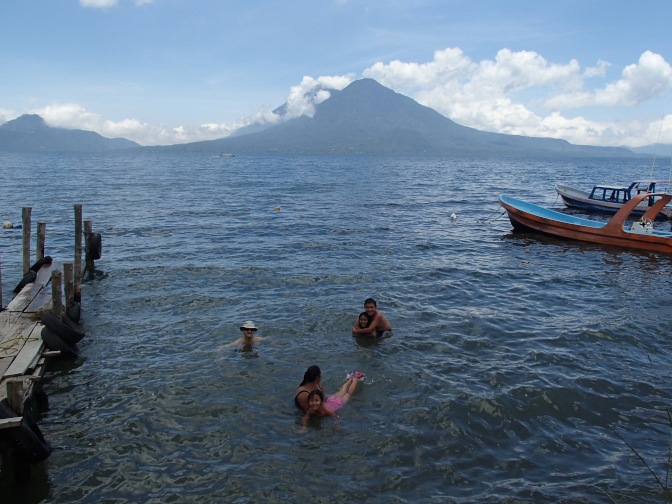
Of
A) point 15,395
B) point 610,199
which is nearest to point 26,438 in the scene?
point 15,395

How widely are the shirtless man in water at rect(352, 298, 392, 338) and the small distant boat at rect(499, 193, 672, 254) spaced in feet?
55.2

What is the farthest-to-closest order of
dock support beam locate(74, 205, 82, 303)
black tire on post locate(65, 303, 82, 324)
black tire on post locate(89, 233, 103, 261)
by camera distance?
black tire on post locate(89, 233, 103, 261)
dock support beam locate(74, 205, 82, 303)
black tire on post locate(65, 303, 82, 324)

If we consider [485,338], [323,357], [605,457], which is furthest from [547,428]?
[323,357]

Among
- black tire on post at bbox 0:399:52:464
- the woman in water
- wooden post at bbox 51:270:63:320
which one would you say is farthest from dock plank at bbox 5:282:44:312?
the woman in water

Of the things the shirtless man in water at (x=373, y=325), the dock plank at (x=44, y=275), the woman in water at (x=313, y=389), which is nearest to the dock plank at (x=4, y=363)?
the woman in water at (x=313, y=389)

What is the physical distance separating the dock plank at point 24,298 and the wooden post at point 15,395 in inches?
234

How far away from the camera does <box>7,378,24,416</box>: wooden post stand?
7016mm

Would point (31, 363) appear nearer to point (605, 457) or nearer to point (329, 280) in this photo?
point (329, 280)

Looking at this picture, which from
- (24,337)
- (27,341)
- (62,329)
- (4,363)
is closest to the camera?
(4,363)

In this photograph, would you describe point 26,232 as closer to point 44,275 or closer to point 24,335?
point 44,275

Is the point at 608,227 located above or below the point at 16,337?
above

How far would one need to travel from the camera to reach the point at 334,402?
356 inches

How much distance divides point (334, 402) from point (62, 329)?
268 inches

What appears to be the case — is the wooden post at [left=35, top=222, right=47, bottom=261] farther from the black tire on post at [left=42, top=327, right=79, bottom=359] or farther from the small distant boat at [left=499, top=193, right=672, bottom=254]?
the small distant boat at [left=499, top=193, right=672, bottom=254]
